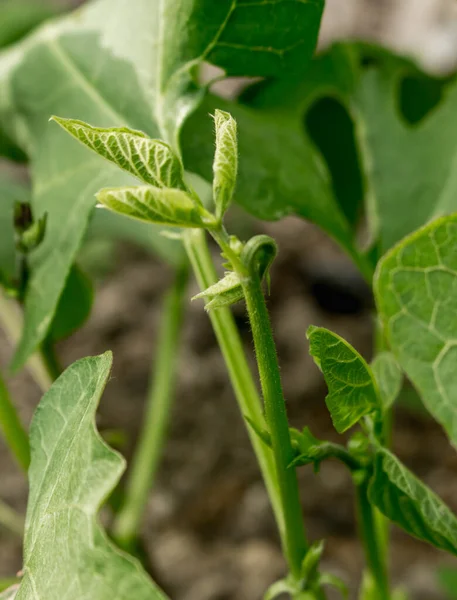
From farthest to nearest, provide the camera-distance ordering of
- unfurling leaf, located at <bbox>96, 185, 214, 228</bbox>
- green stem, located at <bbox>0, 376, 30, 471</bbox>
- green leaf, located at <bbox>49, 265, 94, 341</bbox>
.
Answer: green leaf, located at <bbox>49, 265, 94, 341</bbox> < green stem, located at <bbox>0, 376, 30, 471</bbox> < unfurling leaf, located at <bbox>96, 185, 214, 228</bbox>

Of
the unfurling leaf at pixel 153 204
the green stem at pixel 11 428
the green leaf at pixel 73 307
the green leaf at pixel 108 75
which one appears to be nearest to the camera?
the unfurling leaf at pixel 153 204

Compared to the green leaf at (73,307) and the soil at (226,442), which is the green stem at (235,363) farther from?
the soil at (226,442)

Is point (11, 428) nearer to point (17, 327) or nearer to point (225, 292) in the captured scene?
point (17, 327)

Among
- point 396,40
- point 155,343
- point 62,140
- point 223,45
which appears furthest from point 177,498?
point 396,40

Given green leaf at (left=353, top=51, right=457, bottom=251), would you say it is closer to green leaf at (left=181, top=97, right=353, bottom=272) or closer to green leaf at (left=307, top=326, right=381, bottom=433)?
green leaf at (left=181, top=97, right=353, bottom=272)

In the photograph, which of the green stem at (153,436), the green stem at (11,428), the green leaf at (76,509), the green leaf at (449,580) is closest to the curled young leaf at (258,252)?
the green leaf at (76,509)

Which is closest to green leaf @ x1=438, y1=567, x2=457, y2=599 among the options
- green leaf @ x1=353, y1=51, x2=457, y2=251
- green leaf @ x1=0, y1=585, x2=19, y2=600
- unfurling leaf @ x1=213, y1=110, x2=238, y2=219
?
green leaf @ x1=353, y1=51, x2=457, y2=251
